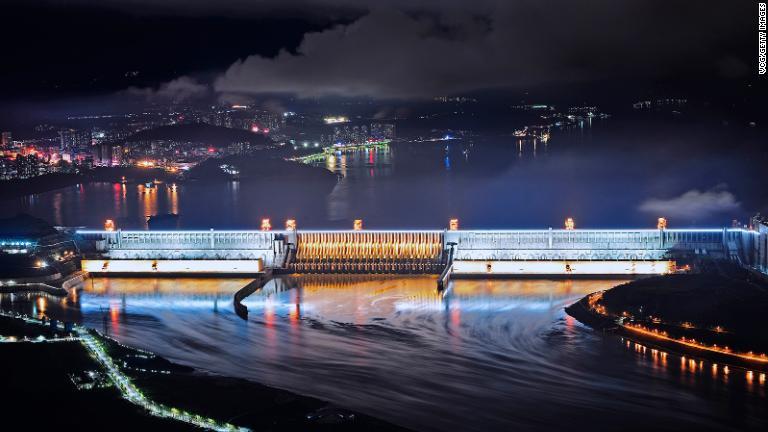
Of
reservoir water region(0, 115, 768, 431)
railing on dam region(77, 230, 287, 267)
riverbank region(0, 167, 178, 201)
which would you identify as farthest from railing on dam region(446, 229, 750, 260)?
riverbank region(0, 167, 178, 201)

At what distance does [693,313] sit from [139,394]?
10.2 meters

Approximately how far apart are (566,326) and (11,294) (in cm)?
1347

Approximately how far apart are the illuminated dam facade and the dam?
0.08 feet

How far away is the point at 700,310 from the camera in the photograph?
655 inches

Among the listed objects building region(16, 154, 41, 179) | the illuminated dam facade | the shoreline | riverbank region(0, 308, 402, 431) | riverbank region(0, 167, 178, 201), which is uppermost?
building region(16, 154, 41, 179)

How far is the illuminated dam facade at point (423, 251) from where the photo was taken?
71.9 ft

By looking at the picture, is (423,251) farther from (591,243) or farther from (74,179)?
(74,179)

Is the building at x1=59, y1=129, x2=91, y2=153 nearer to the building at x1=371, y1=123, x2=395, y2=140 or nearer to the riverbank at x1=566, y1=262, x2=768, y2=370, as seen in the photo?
the building at x1=371, y1=123, x2=395, y2=140

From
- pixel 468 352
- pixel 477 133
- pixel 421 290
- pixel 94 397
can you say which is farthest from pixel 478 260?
pixel 477 133

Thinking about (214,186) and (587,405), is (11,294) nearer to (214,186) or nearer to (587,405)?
(587,405)

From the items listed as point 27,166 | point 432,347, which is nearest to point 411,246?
point 432,347

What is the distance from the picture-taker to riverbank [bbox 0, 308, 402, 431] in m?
12.4

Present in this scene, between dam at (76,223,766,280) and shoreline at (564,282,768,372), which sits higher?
dam at (76,223,766,280)

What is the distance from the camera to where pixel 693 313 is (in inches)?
656
